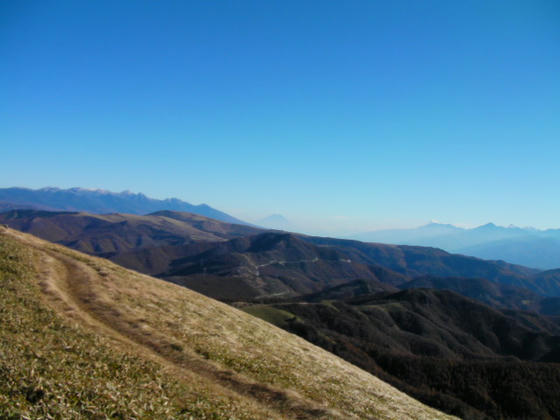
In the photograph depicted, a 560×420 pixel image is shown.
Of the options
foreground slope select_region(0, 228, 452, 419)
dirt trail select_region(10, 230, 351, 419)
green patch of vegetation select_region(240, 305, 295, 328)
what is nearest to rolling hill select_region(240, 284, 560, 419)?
green patch of vegetation select_region(240, 305, 295, 328)

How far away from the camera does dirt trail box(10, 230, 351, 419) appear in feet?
79.8

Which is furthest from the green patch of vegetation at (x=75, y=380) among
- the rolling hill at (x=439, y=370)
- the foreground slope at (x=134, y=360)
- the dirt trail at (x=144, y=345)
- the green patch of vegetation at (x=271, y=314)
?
the green patch of vegetation at (x=271, y=314)

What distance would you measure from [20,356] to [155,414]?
988 cm

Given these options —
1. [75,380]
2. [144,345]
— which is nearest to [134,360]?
[144,345]

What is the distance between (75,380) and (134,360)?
6.25 m

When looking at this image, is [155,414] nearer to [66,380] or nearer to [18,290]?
[66,380]

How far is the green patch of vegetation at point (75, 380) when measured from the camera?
15.2 metres

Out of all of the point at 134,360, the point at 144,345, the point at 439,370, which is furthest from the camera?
the point at 439,370

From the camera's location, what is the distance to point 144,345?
95.3 ft

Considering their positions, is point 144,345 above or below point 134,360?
below

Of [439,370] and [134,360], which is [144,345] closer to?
[134,360]

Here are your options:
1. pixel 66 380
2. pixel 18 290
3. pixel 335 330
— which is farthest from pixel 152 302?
pixel 335 330

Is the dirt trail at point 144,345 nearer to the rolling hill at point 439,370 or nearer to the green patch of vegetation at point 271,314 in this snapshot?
the rolling hill at point 439,370

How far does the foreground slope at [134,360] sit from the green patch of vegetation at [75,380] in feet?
0.21
